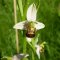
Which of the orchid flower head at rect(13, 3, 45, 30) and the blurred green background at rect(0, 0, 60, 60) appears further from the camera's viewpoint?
the blurred green background at rect(0, 0, 60, 60)

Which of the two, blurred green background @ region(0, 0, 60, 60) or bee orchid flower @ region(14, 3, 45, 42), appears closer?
bee orchid flower @ region(14, 3, 45, 42)

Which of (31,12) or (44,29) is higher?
(31,12)

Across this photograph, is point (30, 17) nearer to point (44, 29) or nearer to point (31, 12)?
point (31, 12)

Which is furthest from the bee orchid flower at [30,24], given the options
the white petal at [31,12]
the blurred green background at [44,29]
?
the blurred green background at [44,29]

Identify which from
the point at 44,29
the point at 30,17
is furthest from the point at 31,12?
the point at 44,29

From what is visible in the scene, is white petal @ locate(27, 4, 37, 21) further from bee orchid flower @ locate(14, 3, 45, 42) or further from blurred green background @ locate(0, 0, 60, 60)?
blurred green background @ locate(0, 0, 60, 60)

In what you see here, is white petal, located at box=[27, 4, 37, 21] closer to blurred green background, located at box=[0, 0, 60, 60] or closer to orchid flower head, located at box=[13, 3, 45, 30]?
orchid flower head, located at box=[13, 3, 45, 30]

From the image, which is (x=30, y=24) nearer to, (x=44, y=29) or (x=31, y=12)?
(x=31, y=12)

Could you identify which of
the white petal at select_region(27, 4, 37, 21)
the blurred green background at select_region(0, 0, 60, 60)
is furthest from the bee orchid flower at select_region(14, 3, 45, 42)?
the blurred green background at select_region(0, 0, 60, 60)

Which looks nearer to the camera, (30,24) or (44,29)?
(30,24)

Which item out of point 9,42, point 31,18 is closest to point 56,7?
point 9,42

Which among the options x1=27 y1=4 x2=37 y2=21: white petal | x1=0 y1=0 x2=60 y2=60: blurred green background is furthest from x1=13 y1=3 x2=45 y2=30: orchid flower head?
x1=0 y1=0 x2=60 y2=60: blurred green background
